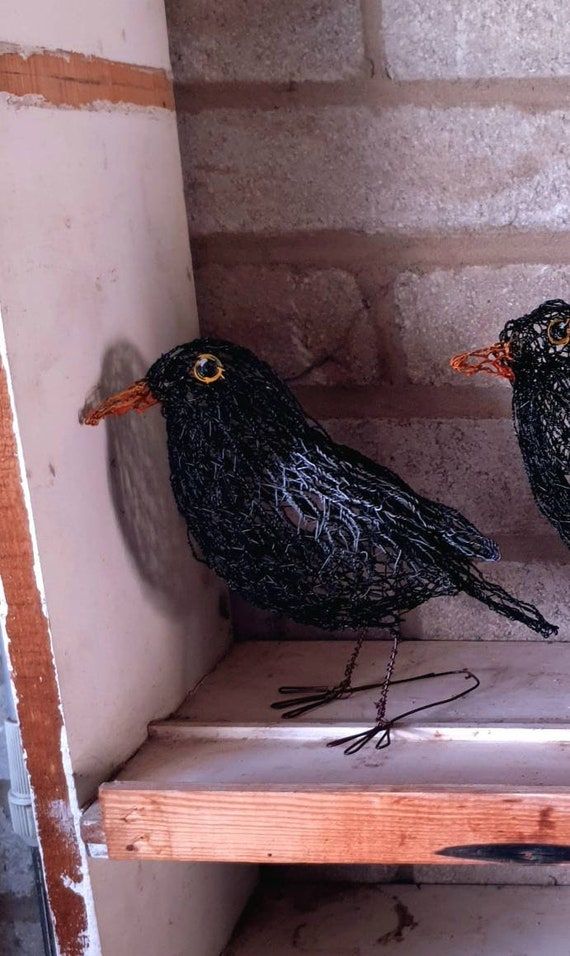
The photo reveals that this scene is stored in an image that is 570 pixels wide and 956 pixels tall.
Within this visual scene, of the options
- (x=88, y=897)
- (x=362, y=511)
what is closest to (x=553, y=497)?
(x=362, y=511)

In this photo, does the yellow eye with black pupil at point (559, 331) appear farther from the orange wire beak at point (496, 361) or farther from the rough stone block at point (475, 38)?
the rough stone block at point (475, 38)

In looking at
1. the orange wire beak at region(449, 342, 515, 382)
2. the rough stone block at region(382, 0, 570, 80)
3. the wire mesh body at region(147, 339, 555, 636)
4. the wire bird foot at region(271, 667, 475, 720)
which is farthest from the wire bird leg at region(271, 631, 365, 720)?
the rough stone block at region(382, 0, 570, 80)

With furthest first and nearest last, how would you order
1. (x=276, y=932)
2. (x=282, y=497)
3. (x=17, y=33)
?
1. (x=276, y=932)
2. (x=282, y=497)
3. (x=17, y=33)

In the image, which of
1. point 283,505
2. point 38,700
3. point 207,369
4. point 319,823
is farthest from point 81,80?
point 319,823

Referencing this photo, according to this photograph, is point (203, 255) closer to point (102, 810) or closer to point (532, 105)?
point (532, 105)

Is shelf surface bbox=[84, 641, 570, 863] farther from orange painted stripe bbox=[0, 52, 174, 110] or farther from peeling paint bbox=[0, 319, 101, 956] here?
orange painted stripe bbox=[0, 52, 174, 110]

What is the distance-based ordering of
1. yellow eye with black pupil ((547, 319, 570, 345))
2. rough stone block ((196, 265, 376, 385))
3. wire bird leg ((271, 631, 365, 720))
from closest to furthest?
yellow eye with black pupil ((547, 319, 570, 345))
wire bird leg ((271, 631, 365, 720))
rough stone block ((196, 265, 376, 385))
